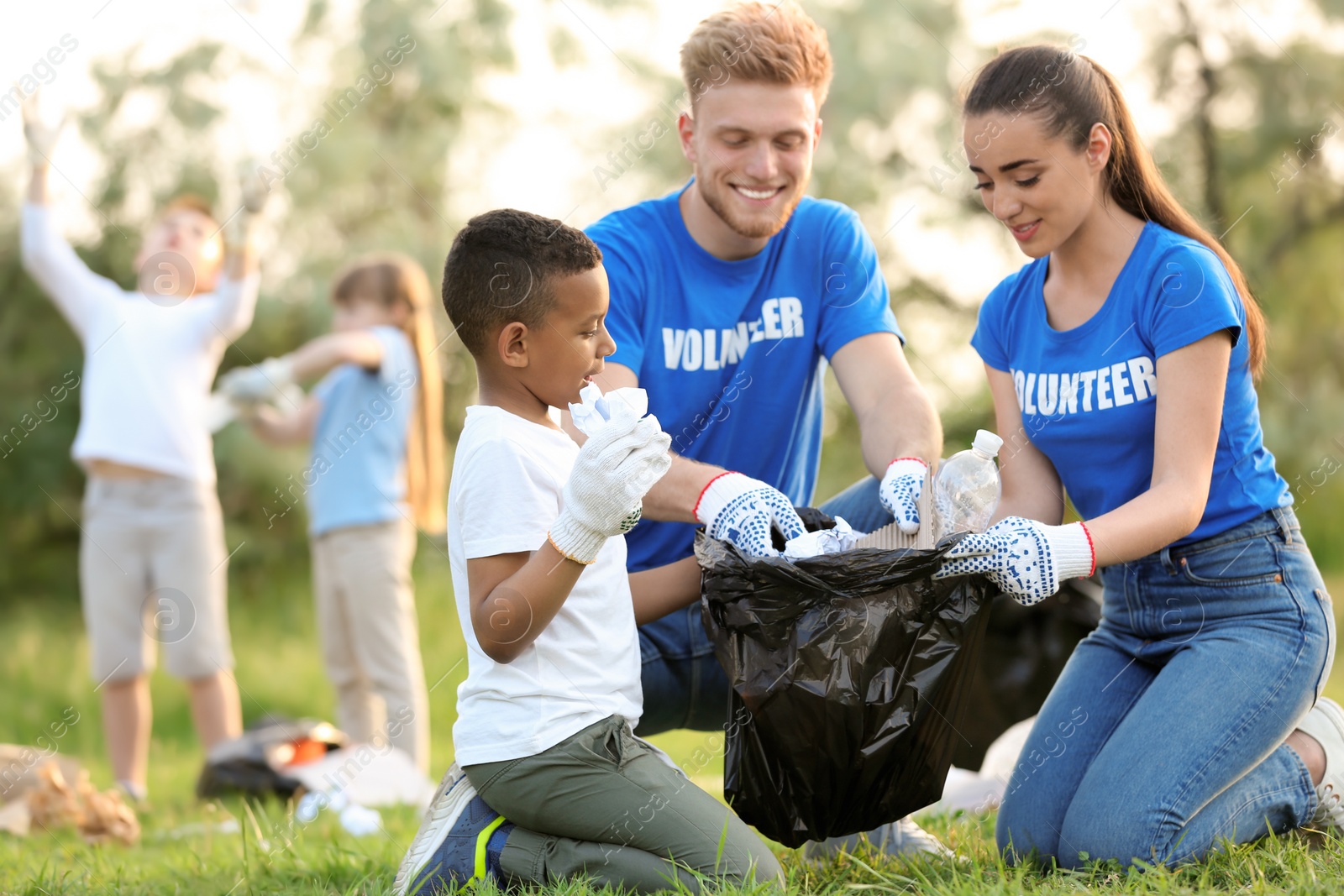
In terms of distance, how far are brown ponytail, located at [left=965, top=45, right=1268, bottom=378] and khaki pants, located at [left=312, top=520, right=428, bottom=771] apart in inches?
118

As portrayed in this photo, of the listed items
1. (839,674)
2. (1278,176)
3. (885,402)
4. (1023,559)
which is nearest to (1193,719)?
(1023,559)

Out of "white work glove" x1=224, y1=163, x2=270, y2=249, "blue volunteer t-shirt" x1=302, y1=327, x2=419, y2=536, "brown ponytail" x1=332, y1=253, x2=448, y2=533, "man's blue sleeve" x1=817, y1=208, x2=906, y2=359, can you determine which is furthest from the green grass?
"white work glove" x1=224, y1=163, x2=270, y2=249

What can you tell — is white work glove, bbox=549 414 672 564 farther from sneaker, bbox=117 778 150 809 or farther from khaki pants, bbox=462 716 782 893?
sneaker, bbox=117 778 150 809

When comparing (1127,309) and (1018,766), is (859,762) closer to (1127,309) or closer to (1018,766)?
(1018,766)

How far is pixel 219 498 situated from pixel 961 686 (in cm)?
777

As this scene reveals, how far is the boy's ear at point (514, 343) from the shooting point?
6.88ft

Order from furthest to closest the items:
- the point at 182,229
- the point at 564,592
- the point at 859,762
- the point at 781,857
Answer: the point at 182,229 → the point at 781,857 → the point at 859,762 → the point at 564,592

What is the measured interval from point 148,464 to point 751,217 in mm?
2841

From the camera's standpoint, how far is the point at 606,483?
1.89 meters

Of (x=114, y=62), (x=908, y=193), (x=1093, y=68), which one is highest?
(x=114, y=62)

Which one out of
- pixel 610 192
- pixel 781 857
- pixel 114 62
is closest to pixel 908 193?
pixel 610 192

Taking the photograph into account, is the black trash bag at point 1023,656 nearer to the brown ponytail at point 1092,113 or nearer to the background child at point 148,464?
the brown ponytail at point 1092,113

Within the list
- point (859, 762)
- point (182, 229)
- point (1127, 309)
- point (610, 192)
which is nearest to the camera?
point (859, 762)

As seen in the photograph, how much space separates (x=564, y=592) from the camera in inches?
77.5
